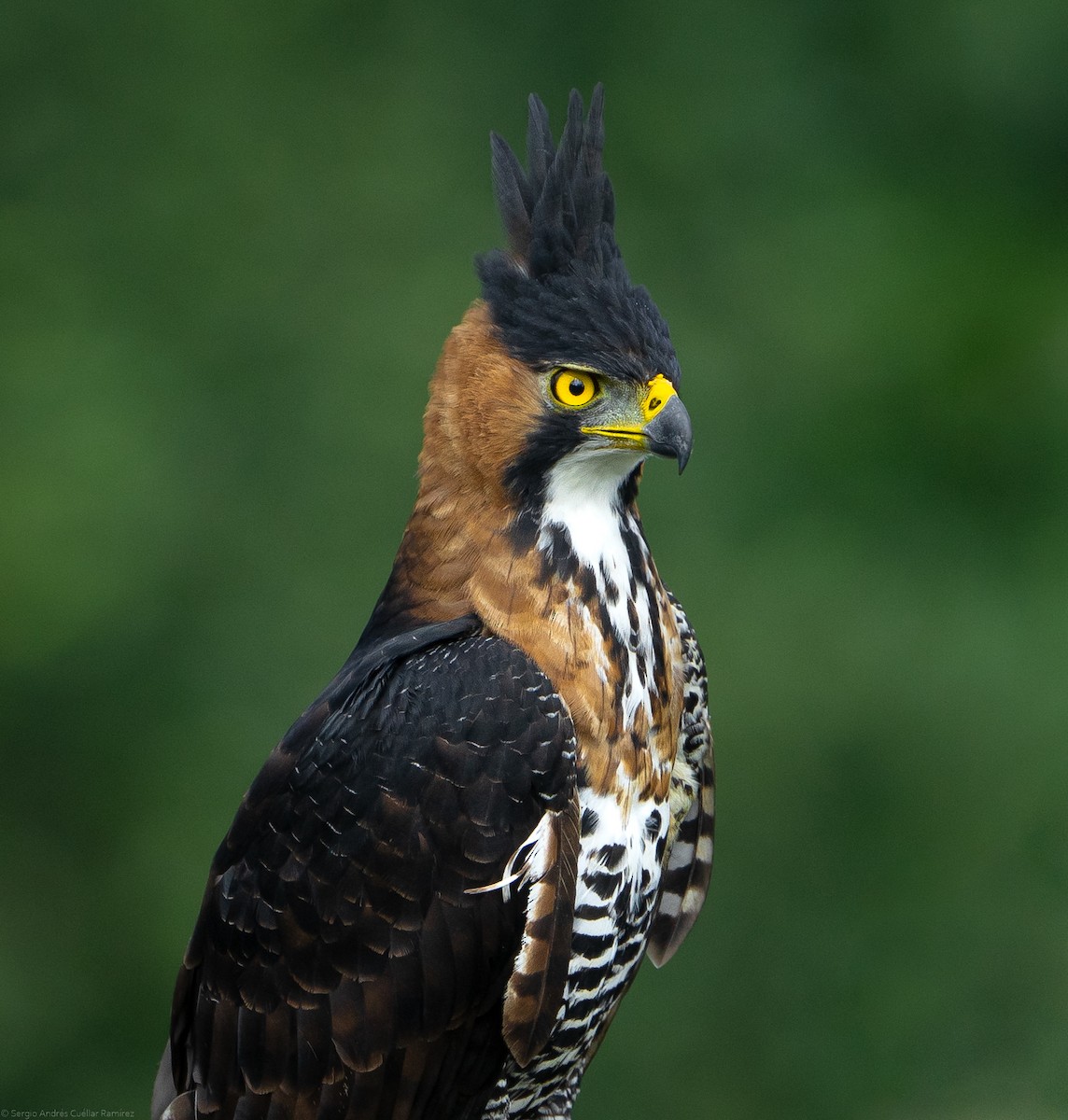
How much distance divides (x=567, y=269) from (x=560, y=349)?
0.46 feet

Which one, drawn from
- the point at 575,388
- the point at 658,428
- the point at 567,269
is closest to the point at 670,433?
the point at 658,428

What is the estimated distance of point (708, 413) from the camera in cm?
502

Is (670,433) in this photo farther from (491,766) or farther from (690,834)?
(690,834)

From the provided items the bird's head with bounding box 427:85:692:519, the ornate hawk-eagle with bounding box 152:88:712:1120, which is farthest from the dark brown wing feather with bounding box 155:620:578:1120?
the bird's head with bounding box 427:85:692:519

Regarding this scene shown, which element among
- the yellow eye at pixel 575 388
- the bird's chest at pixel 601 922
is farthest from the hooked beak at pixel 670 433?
the bird's chest at pixel 601 922

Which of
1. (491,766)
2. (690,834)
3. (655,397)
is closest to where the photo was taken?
(491,766)

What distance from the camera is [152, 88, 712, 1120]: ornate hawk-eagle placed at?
2242 mm

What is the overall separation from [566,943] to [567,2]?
4047 millimetres

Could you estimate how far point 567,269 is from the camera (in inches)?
94.1

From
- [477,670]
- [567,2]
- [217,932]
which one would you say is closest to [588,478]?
[477,670]

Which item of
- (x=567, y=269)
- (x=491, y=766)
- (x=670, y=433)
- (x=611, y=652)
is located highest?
(x=567, y=269)

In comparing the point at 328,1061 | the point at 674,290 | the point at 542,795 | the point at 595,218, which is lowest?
the point at 328,1061

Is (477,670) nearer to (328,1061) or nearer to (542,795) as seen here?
(542,795)

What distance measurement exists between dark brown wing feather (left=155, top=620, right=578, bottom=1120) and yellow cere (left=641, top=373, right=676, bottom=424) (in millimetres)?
429
